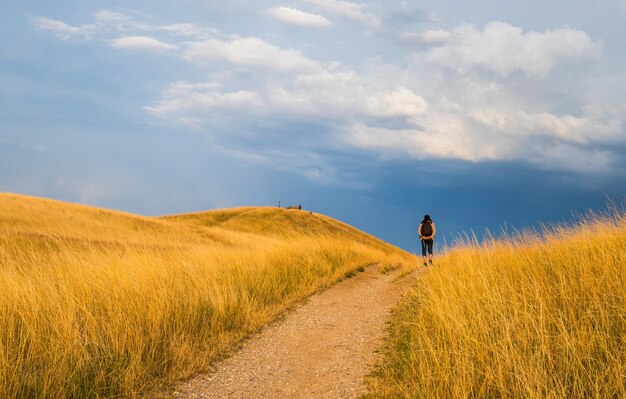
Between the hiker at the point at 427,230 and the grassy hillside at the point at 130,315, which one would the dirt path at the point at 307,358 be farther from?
the hiker at the point at 427,230

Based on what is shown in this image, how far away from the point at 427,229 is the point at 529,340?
11924 mm

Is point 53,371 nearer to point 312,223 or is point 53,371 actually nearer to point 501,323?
point 501,323

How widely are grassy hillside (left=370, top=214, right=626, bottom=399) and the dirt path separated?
18.8 inches

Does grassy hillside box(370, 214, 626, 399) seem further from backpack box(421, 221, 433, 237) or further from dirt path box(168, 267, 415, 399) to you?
backpack box(421, 221, 433, 237)

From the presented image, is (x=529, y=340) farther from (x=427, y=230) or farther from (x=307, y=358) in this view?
(x=427, y=230)

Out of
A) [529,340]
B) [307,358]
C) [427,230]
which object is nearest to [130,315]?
[307,358]

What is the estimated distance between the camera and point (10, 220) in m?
24.0

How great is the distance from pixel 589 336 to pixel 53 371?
6.44 metres

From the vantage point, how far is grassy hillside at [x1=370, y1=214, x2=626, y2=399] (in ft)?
14.0

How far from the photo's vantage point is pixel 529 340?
16.1 ft

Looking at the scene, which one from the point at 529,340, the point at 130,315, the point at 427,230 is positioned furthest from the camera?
the point at 427,230

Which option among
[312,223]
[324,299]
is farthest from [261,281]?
[312,223]

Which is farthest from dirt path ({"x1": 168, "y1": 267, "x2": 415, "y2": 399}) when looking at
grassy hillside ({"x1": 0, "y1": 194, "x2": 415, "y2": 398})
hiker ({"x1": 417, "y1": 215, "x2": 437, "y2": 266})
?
hiker ({"x1": 417, "y1": 215, "x2": 437, "y2": 266})

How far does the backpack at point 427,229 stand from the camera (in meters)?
16.6
